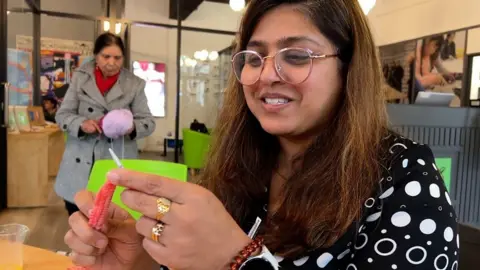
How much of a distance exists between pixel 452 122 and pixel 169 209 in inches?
69.9

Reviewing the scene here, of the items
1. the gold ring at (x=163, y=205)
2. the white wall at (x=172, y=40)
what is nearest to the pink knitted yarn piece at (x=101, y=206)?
the gold ring at (x=163, y=205)

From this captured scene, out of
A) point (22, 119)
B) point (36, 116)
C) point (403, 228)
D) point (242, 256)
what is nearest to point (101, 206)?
point (242, 256)

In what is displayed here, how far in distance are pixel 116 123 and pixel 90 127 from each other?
16 centimetres

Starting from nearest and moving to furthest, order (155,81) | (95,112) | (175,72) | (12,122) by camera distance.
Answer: (95,112) < (12,122) < (175,72) < (155,81)

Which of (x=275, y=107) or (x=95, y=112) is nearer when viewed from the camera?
(x=275, y=107)

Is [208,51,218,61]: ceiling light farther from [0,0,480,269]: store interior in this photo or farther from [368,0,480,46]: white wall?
[368,0,480,46]: white wall

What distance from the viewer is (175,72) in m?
7.44

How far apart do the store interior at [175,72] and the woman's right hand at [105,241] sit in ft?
4.38

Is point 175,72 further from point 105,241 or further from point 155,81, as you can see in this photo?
point 105,241

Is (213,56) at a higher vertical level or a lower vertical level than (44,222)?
higher

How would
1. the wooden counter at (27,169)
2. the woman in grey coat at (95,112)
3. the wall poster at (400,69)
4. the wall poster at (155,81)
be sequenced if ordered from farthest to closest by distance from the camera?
the wall poster at (155,81)
the wall poster at (400,69)
the wooden counter at (27,169)
the woman in grey coat at (95,112)

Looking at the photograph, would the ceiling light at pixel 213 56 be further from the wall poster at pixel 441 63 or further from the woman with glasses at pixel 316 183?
the woman with glasses at pixel 316 183

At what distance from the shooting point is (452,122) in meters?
2.01

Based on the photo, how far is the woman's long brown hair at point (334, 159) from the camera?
85 centimetres
